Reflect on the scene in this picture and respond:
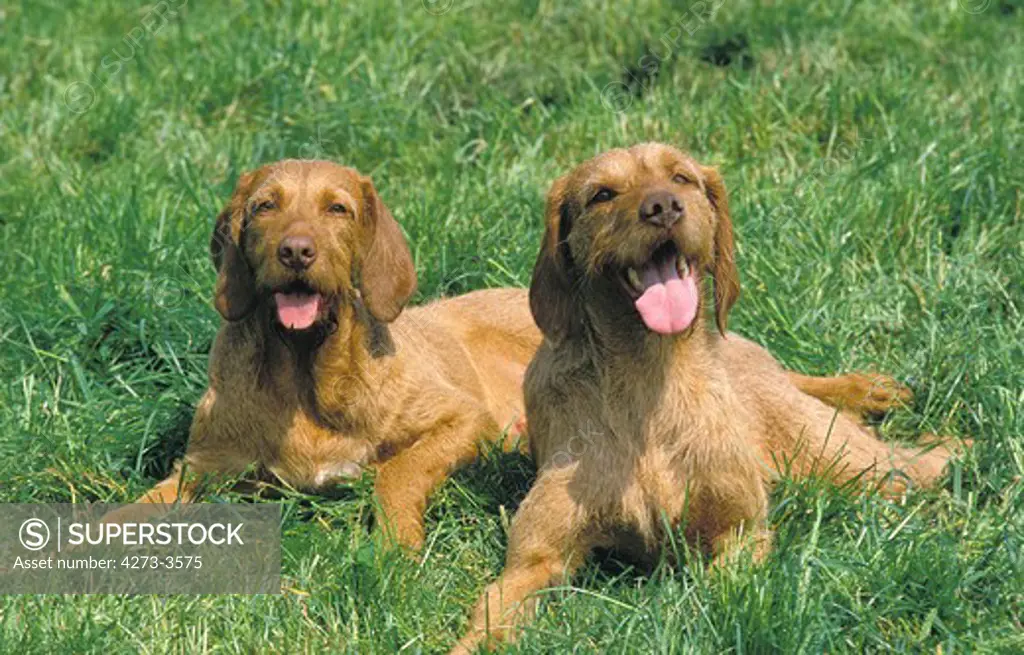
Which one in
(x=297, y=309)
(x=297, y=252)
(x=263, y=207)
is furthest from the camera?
(x=263, y=207)

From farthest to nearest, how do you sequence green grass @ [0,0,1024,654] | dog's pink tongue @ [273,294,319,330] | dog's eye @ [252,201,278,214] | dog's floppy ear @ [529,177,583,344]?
dog's eye @ [252,201,278,214]
dog's pink tongue @ [273,294,319,330]
dog's floppy ear @ [529,177,583,344]
green grass @ [0,0,1024,654]

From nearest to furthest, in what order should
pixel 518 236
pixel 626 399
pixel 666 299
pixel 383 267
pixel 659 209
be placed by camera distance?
pixel 659 209 < pixel 666 299 < pixel 626 399 < pixel 383 267 < pixel 518 236

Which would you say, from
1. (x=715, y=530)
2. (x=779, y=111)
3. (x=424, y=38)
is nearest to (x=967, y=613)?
(x=715, y=530)

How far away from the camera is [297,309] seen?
18.1ft

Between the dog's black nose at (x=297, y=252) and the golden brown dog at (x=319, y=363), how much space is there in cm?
6

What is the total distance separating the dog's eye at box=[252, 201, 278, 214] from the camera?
562 cm

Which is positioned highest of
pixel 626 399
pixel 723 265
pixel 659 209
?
pixel 659 209

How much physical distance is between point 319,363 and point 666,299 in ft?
5.18

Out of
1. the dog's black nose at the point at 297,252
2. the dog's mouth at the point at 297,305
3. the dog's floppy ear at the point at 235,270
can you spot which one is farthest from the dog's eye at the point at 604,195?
the dog's floppy ear at the point at 235,270

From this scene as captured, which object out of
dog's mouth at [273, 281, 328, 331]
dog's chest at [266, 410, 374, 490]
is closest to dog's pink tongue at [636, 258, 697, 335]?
dog's mouth at [273, 281, 328, 331]

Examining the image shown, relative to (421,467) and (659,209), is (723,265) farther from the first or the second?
(421,467)

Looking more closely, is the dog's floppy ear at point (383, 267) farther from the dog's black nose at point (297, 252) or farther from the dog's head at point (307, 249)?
the dog's black nose at point (297, 252)

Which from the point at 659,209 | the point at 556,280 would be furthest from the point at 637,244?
the point at 556,280

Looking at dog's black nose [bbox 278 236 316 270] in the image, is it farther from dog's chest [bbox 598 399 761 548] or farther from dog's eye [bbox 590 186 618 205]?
dog's chest [bbox 598 399 761 548]
